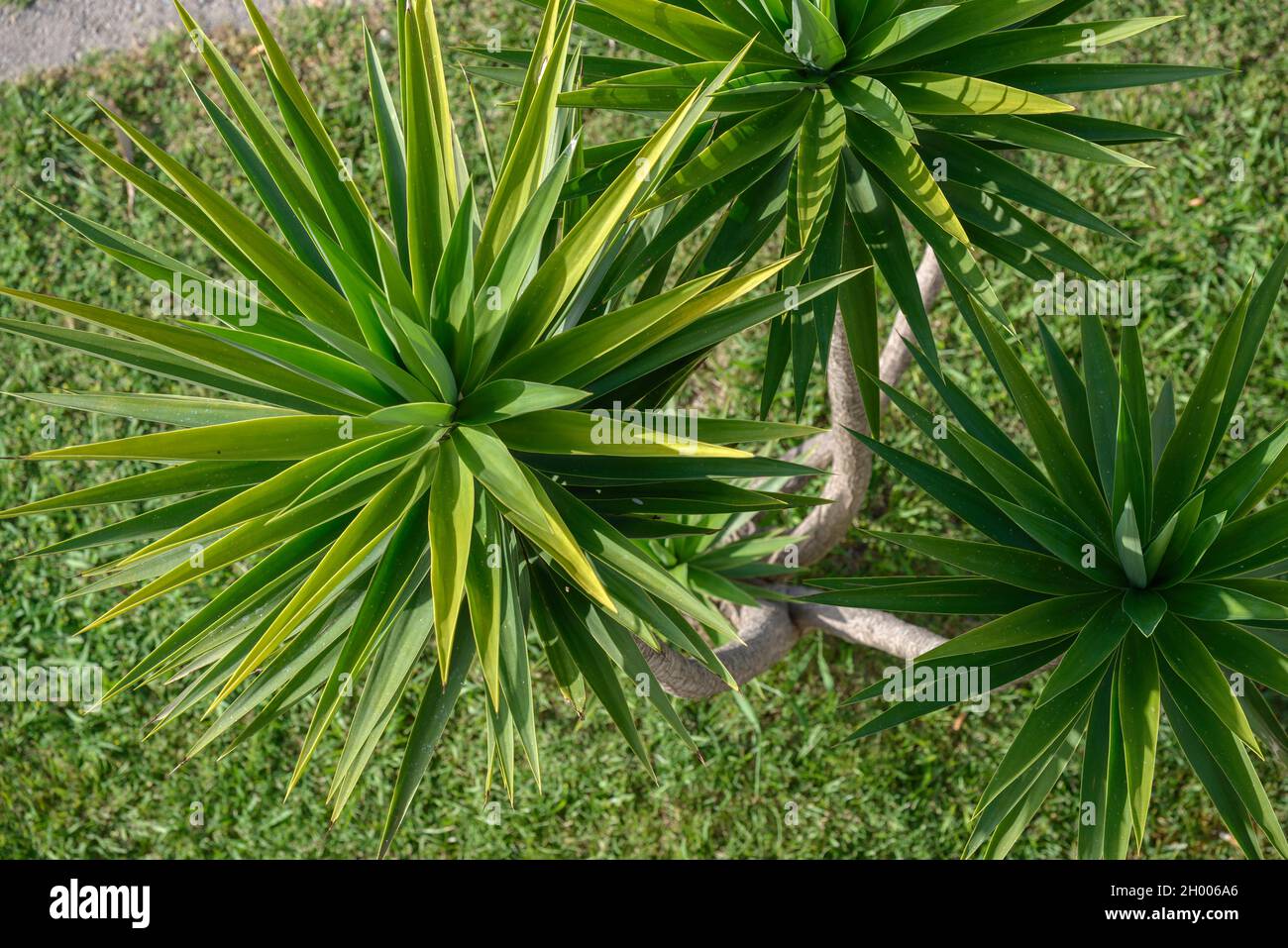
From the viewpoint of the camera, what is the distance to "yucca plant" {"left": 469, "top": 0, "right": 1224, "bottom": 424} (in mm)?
1865

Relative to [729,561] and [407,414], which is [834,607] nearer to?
[729,561]

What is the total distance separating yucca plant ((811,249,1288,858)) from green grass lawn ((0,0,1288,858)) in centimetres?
173

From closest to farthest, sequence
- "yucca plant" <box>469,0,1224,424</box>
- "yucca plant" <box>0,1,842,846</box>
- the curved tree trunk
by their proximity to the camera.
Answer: "yucca plant" <box>0,1,842,846</box> < "yucca plant" <box>469,0,1224,424</box> < the curved tree trunk

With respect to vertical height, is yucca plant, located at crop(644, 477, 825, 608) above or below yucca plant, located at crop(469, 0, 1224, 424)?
below

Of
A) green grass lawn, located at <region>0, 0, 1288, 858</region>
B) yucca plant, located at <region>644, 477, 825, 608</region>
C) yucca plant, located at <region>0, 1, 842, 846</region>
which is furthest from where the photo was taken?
green grass lawn, located at <region>0, 0, 1288, 858</region>

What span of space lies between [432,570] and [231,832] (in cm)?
325

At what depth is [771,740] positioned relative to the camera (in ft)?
13.2

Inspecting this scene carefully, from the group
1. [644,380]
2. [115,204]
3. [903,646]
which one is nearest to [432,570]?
[644,380]

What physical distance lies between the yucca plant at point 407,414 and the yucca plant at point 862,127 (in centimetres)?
21

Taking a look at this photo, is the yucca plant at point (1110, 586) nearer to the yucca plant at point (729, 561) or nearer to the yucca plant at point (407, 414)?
the yucca plant at point (407, 414)

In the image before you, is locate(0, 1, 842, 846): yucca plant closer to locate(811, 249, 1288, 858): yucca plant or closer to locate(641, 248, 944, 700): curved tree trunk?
locate(811, 249, 1288, 858): yucca plant

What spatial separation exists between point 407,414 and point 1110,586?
4.85ft

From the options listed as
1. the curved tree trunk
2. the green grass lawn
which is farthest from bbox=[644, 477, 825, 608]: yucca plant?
the green grass lawn
